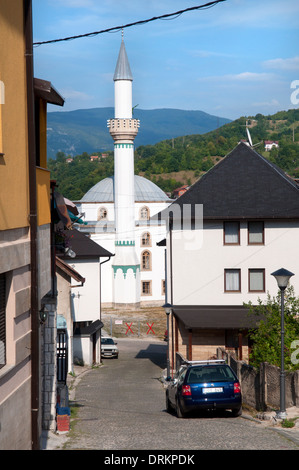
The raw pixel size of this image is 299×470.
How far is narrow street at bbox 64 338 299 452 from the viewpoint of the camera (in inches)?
526

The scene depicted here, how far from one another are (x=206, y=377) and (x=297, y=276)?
1987 cm

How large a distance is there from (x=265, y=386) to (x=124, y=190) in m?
60.0

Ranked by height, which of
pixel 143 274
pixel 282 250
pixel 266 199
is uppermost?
pixel 266 199

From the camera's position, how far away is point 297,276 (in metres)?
36.8

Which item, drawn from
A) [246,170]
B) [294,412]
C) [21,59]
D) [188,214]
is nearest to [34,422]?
[21,59]

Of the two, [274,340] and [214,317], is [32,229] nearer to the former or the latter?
[274,340]

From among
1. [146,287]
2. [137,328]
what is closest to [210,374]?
[137,328]

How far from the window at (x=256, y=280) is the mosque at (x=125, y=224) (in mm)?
38831

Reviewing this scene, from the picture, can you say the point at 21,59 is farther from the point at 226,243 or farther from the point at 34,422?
the point at 226,243

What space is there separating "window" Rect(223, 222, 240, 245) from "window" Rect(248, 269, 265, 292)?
1.57 metres

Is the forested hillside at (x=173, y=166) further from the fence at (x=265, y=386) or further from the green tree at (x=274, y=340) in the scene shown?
the fence at (x=265, y=386)

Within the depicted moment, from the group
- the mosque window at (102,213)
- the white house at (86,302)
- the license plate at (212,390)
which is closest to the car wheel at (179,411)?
the license plate at (212,390)

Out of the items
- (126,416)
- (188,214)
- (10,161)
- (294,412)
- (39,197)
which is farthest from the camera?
(188,214)

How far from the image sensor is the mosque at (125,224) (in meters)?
76.9
